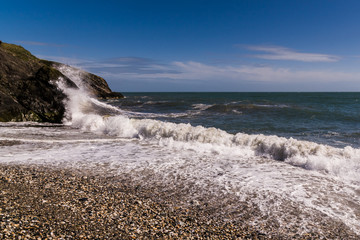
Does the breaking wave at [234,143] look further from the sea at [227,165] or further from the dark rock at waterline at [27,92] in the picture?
the dark rock at waterline at [27,92]

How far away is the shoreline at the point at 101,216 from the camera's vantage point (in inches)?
155

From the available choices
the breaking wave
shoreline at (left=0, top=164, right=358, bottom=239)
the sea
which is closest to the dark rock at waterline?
the breaking wave

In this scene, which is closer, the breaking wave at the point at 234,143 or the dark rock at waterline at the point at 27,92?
the breaking wave at the point at 234,143

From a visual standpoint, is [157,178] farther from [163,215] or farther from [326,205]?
[326,205]

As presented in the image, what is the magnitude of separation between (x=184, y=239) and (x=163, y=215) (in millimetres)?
901

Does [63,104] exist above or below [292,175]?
above

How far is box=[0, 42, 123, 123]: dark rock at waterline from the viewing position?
15609mm

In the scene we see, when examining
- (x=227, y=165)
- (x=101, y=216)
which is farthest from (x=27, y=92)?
(x=101, y=216)

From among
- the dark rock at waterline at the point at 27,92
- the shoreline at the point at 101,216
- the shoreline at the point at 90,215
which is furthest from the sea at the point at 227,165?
the dark rock at waterline at the point at 27,92

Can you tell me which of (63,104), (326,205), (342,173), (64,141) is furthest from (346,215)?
(63,104)

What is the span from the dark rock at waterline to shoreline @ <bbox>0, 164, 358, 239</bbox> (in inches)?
466

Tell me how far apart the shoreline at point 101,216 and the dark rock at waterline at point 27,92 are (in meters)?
11.8

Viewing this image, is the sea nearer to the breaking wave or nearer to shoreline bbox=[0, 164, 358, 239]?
the breaking wave

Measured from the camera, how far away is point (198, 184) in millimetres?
6543
